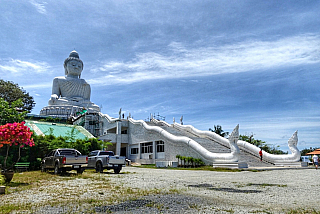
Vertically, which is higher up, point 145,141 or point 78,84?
point 78,84

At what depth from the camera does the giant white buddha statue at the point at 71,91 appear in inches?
1907

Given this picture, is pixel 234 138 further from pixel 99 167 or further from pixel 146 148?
pixel 146 148

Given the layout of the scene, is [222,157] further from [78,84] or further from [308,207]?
[78,84]

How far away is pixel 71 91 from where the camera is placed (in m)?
52.9

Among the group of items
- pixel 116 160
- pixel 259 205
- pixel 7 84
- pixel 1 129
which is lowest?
pixel 259 205

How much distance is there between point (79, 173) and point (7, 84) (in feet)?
142

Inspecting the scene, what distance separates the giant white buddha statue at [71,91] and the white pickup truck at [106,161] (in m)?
31.5

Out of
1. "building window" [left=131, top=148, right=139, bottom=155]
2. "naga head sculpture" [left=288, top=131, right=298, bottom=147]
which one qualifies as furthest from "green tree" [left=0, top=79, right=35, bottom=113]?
"naga head sculpture" [left=288, top=131, right=298, bottom=147]

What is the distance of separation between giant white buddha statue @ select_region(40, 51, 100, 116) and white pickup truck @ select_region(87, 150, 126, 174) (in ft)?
103

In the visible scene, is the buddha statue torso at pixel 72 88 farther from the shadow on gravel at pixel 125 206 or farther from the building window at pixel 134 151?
the shadow on gravel at pixel 125 206

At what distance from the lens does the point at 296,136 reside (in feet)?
78.0

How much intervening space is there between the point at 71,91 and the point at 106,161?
40757 mm

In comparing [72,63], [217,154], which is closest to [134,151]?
[217,154]

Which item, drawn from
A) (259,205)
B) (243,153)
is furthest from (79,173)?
(243,153)
